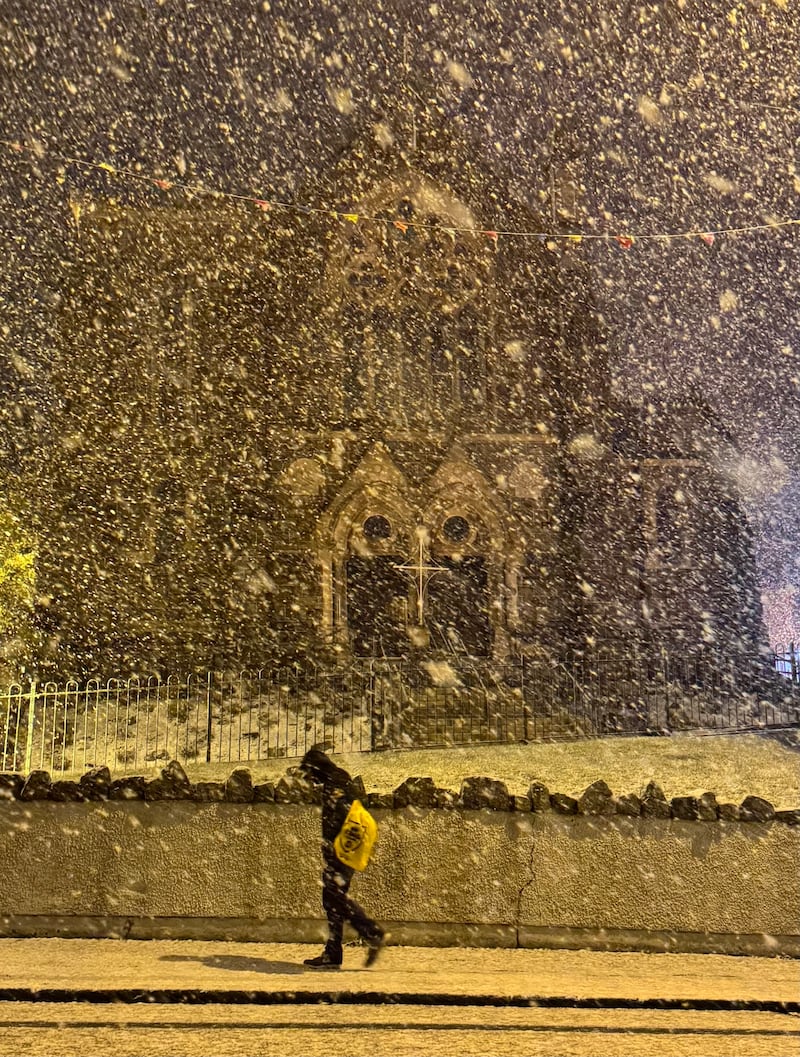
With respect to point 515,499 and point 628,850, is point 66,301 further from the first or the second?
point 628,850

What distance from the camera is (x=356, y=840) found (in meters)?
7.09

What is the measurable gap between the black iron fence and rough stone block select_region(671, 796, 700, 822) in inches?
291

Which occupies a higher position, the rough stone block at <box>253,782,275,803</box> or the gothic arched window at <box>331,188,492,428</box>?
the gothic arched window at <box>331,188,492,428</box>

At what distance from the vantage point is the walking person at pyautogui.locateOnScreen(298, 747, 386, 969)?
7.15 metres

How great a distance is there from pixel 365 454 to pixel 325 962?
50.8 feet

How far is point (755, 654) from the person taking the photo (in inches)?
869

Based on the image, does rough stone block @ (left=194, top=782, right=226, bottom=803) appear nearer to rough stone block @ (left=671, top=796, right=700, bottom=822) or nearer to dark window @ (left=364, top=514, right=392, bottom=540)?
rough stone block @ (left=671, top=796, right=700, bottom=822)

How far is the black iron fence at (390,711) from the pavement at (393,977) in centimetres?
Result: 637

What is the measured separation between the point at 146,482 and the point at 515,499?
858cm

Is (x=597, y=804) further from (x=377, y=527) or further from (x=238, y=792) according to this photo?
(x=377, y=527)

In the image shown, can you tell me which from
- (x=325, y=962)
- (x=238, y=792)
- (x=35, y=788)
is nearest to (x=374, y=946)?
(x=325, y=962)

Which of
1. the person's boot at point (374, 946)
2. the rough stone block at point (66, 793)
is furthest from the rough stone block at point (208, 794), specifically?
the person's boot at point (374, 946)

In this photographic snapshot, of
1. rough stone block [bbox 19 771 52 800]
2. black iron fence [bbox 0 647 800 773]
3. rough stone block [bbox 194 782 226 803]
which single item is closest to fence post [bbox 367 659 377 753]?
black iron fence [bbox 0 647 800 773]

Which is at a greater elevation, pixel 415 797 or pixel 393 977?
pixel 415 797
